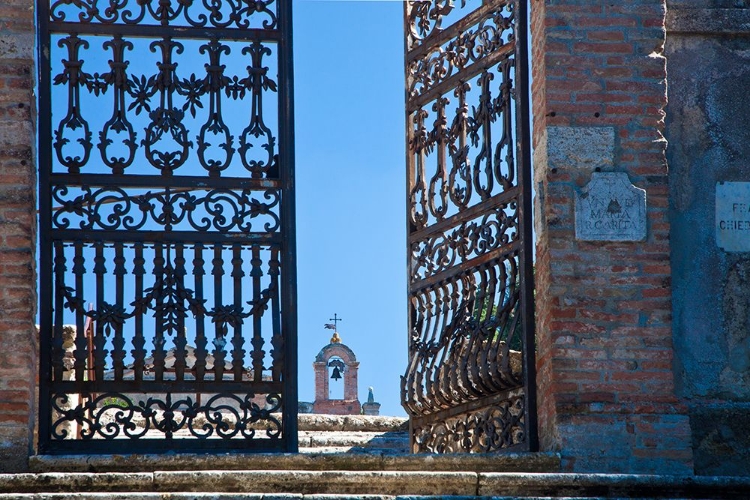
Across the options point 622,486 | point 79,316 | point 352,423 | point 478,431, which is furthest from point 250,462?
point 352,423

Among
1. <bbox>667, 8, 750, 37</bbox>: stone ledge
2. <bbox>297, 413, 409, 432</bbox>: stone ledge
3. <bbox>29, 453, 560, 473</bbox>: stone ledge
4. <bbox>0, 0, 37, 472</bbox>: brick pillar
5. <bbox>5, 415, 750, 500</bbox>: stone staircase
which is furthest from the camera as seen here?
<bbox>297, 413, 409, 432</bbox>: stone ledge

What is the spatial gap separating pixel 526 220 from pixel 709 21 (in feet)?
4.91

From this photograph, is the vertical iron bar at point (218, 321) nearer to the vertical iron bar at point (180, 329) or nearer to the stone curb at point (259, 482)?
the vertical iron bar at point (180, 329)

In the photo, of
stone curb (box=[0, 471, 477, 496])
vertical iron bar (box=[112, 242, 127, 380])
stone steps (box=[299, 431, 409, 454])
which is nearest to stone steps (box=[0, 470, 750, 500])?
stone curb (box=[0, 471, 477, 496])

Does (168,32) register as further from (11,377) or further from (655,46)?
(655,46)

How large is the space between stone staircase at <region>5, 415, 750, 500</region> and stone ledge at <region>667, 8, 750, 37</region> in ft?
8.27

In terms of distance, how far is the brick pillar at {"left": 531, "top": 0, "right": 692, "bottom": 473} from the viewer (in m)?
7.41

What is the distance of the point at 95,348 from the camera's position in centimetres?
776

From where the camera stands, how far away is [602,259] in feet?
25.1

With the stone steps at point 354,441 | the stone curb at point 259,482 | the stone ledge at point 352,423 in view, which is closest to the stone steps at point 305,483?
the stone curb at point 259,482

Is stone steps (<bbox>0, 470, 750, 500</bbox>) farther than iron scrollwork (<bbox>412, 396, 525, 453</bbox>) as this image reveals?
No

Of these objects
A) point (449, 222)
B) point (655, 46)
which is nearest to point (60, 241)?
point (449, 222)

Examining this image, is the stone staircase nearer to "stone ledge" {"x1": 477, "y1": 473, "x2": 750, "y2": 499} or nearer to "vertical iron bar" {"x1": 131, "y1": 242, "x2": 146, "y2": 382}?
"stone ledge" {"x1": 477, "y1": 473, "x2": 750, "y2": 499}

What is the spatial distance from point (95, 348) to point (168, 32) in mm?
1758
